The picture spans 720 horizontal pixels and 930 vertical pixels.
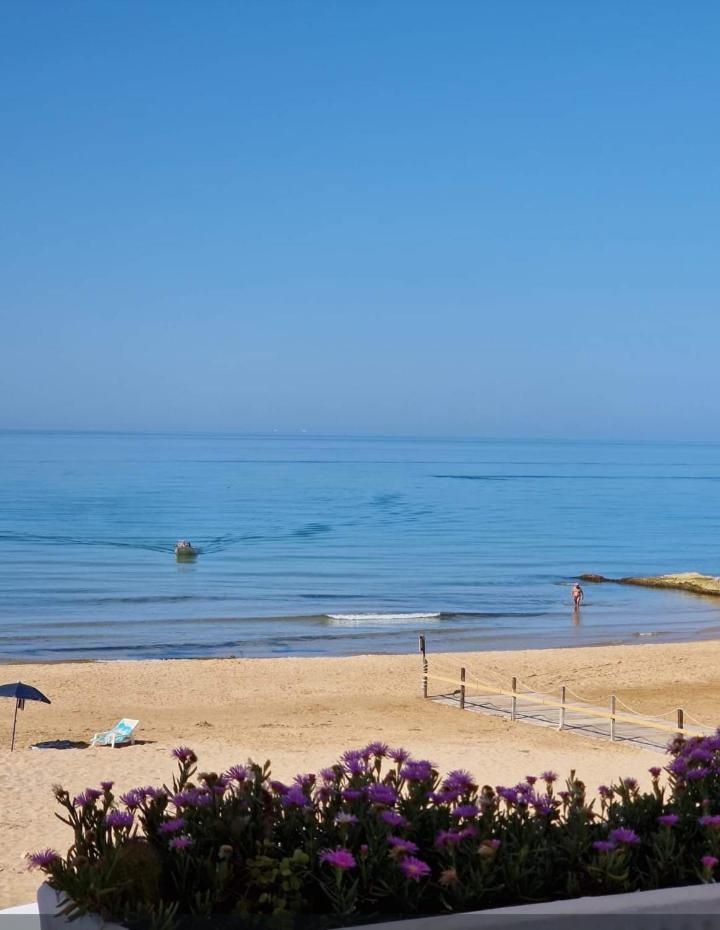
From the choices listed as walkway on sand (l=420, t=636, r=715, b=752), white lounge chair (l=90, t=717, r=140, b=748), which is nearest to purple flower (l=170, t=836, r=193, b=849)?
walkway on sand (l=420, t=636, r=715, b=752)

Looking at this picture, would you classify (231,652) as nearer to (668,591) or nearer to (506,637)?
(506,637)

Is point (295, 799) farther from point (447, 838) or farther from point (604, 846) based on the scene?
point (604, 846)

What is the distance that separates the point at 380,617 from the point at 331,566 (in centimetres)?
1519

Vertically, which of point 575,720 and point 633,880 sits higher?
point 633,880

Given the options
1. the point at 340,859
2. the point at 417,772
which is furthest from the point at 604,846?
the point at 340,859

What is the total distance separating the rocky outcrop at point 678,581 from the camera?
43312 mm

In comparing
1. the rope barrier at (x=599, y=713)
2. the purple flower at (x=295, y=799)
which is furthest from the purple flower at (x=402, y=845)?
the rope barrier at (x=599, y=713)

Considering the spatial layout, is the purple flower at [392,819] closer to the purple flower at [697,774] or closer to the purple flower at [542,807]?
the purple flower at [542,807]

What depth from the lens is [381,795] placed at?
165 inches

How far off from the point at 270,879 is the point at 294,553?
170ft

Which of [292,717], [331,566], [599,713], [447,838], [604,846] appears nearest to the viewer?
[447,838]

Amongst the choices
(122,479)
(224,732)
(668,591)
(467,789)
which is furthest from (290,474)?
(467,789)

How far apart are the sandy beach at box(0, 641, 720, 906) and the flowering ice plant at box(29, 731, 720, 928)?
4.57 m

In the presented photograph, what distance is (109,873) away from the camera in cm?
374
